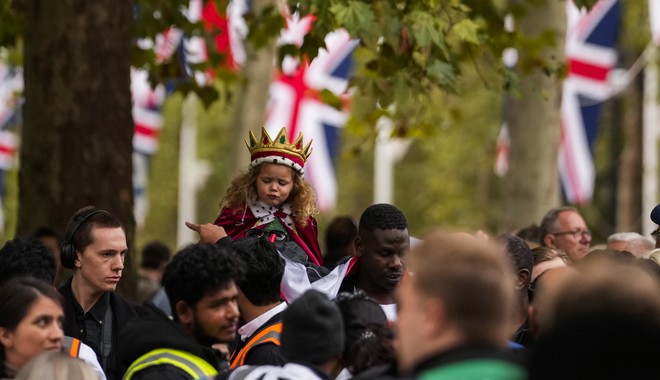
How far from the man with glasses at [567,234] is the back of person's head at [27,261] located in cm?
499

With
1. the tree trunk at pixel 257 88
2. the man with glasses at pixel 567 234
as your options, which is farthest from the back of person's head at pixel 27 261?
the tree trunk at pixel 257 88

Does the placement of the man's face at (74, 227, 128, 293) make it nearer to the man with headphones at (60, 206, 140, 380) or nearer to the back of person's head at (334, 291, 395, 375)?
the man with headphones at (60, 206, 140, 380)

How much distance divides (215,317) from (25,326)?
0.85 m

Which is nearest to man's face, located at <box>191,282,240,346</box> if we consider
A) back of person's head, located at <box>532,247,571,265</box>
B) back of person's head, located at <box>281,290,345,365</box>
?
back of person's head, located at <box>281,290,345,365</box>

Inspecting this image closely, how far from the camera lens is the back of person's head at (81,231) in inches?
324

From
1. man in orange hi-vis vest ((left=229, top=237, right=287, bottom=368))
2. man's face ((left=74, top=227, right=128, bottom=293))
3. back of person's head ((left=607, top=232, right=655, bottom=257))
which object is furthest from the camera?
back of person's head ((left=607, top=232, right=655, bottom=257))

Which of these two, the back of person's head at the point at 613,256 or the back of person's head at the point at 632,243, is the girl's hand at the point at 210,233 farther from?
the back of person's head at the point at 632,243

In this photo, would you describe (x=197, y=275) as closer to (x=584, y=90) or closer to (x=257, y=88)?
(x=257, y=88)

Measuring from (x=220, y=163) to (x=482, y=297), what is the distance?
5472 centimetres

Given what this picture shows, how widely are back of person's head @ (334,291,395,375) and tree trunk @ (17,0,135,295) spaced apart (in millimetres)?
4904

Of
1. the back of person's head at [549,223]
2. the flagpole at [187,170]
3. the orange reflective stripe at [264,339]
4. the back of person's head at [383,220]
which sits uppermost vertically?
the back of person's head at [383,220]

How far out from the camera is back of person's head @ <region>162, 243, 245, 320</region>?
6.07 metres

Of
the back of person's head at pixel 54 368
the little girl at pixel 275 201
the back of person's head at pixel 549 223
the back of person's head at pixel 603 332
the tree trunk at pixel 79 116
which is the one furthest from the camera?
the back of person's head at pixel 549 223

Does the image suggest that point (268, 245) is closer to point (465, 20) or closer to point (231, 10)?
point (465, 20)
